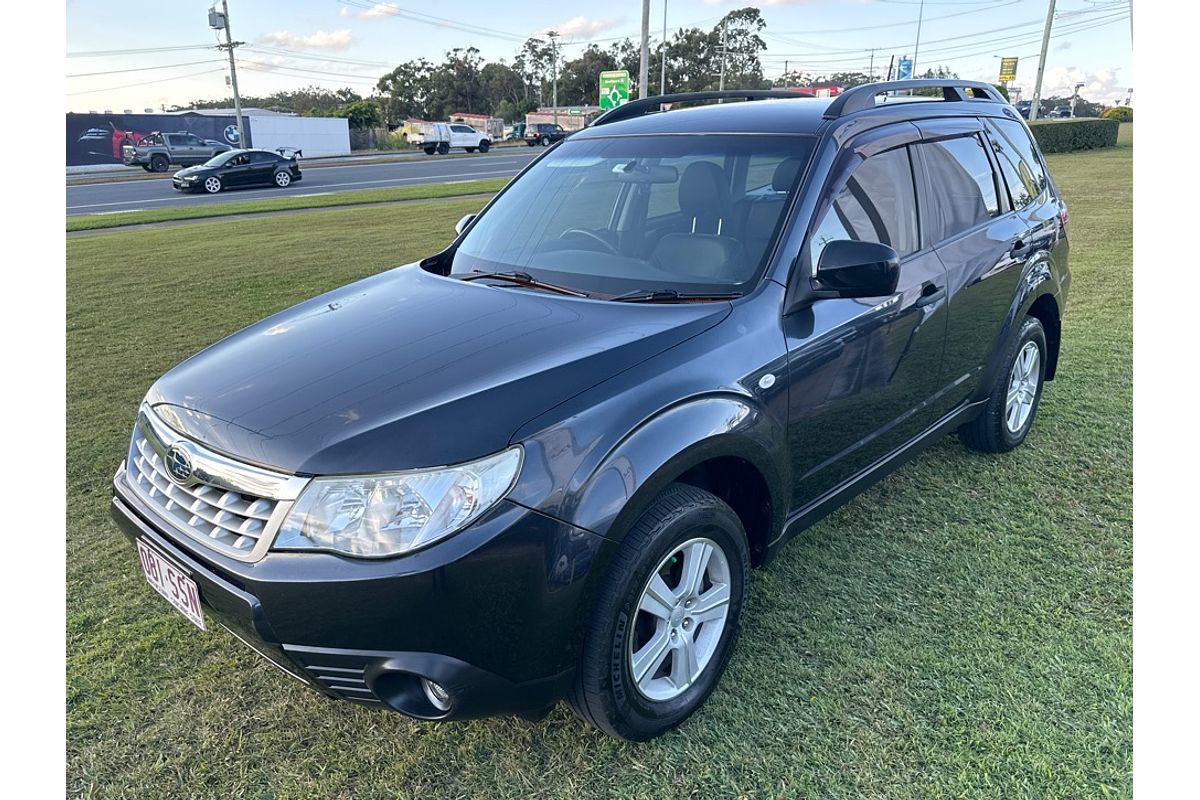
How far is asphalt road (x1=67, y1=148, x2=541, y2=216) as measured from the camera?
20.5m

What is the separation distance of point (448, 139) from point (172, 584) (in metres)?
44.5

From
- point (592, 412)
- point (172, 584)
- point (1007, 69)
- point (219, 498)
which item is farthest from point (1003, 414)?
point (1007, 69)

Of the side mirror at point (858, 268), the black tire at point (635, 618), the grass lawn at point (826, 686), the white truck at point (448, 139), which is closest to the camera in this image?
the black tire at point (635, 618)

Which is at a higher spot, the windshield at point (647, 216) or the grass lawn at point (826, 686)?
the windshield at point (647, 216)

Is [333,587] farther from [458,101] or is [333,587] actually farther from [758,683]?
[458,101]

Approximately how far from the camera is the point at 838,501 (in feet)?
10.1

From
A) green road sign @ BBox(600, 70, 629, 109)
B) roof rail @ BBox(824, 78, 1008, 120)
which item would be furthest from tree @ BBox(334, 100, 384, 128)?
roof rail @ BBox(824, 78, 1008, 120)

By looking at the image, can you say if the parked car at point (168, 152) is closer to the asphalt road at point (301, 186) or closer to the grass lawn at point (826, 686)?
the asphalt road at point (301, 186)

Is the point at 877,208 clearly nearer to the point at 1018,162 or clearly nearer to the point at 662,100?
the point at 662,100

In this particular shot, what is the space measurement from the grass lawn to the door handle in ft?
3.42

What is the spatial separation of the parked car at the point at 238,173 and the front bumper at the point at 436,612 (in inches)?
957

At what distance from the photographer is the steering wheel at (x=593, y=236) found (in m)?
3.02

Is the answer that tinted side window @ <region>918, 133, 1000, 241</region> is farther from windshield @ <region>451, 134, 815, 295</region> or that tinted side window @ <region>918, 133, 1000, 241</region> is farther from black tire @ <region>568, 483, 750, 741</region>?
black tire @ <region>568, 483, 750, 741</region>

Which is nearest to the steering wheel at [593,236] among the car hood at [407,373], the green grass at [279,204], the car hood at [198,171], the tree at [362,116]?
the car hood at [407,373]
